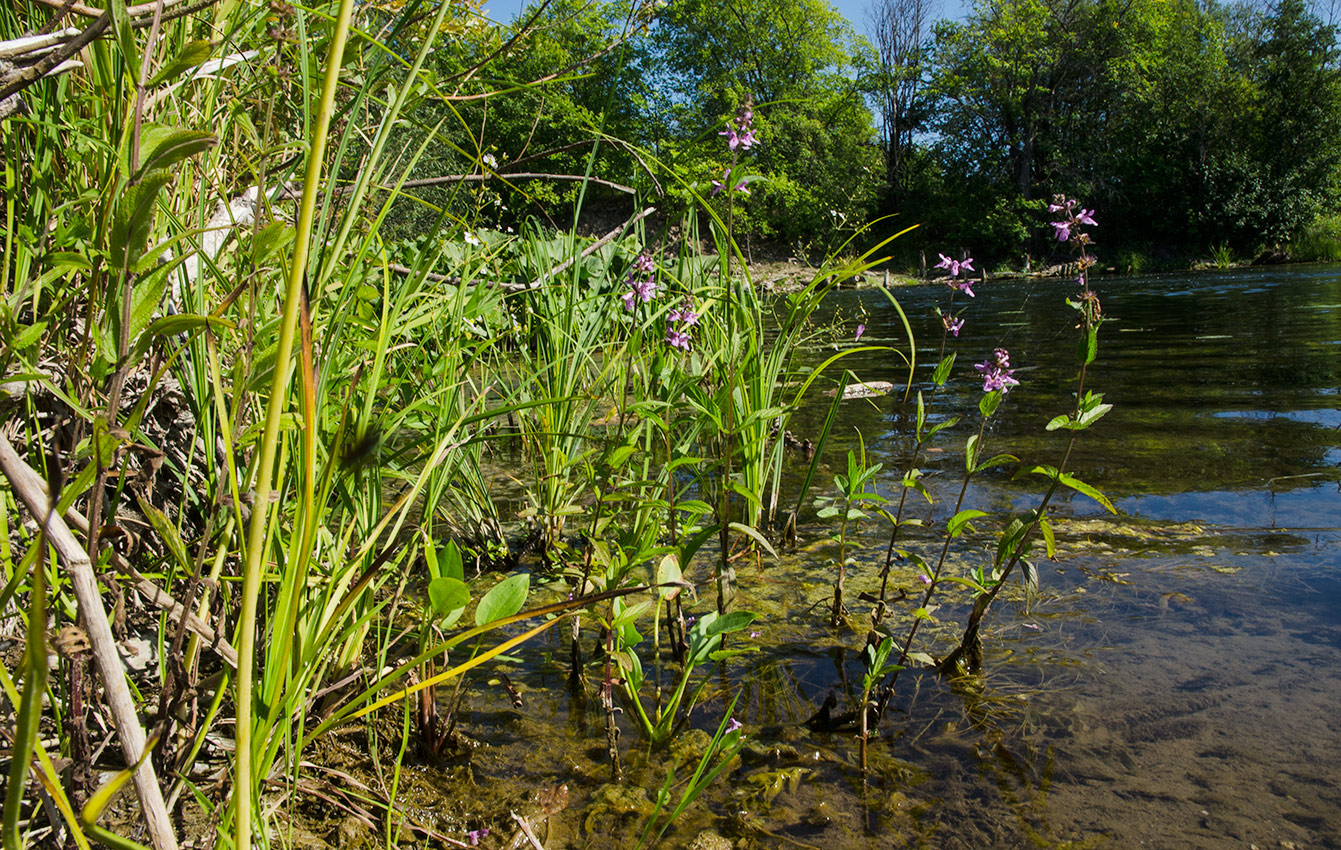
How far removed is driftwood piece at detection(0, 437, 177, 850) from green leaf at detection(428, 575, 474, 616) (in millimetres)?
361

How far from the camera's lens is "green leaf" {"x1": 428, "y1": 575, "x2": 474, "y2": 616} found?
0.92 m

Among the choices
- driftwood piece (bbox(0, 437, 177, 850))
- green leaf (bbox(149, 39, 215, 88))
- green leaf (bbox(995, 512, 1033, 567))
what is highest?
green leaf (bbox(149, 39, 215, 88))

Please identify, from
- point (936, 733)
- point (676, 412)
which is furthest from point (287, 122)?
point (936, 733)

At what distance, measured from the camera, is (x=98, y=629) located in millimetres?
522

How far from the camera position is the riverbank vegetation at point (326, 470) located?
0.66 meters

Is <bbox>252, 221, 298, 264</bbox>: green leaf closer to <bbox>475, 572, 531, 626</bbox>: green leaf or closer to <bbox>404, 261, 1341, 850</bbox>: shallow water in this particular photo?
<bbox>475, 572, 531, 626</bbox>: green leaf

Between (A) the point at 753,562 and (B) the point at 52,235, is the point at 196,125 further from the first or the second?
(A) the point at 753,562

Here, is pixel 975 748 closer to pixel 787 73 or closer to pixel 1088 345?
pixel 1088 345

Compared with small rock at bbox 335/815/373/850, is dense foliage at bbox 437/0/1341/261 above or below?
above

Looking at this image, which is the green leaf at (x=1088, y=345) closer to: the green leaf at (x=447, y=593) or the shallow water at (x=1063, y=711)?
the shallow water at (x=1063, y=711)

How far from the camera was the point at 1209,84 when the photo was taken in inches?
1072

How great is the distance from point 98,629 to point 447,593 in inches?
16.6

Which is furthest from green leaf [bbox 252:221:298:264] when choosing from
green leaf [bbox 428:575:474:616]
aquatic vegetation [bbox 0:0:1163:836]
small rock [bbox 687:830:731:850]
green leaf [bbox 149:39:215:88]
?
small rock [bbox 687:830:731:850]

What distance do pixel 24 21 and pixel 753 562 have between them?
196cm
